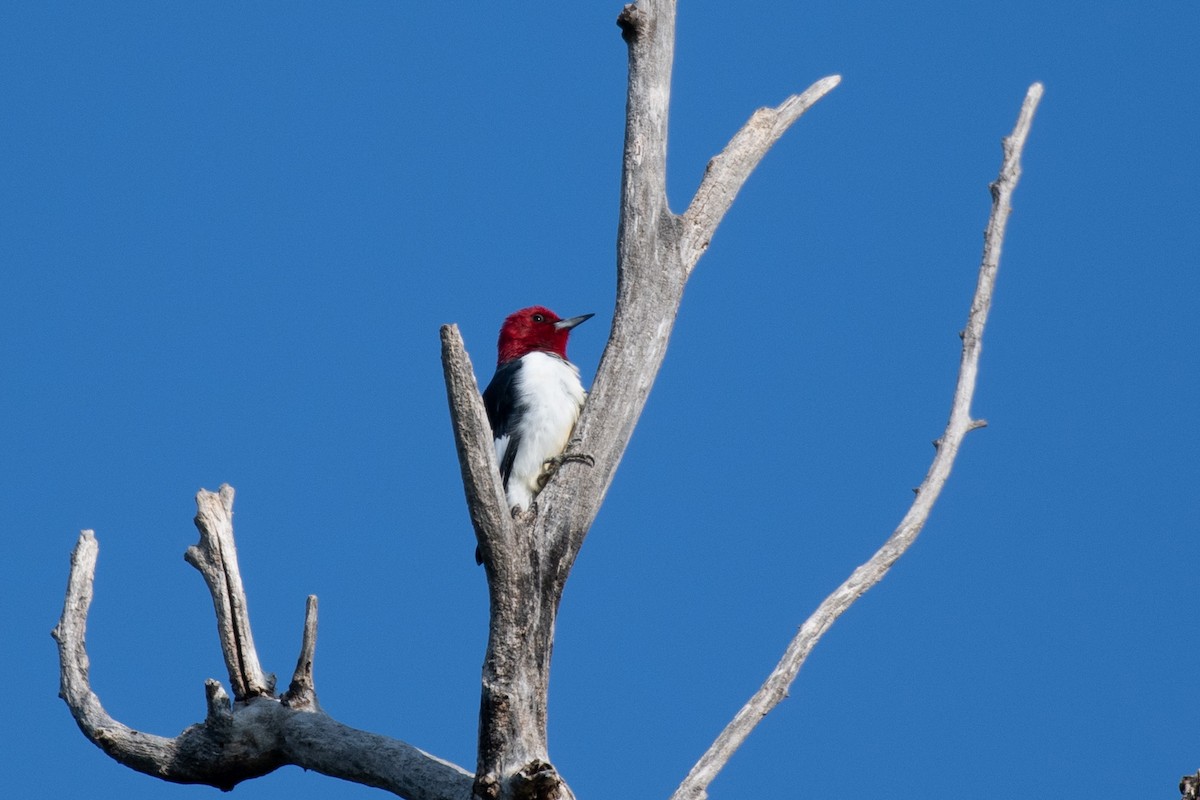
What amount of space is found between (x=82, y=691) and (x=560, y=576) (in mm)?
2084

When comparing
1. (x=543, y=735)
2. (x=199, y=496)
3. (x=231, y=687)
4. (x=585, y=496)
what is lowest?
(x=543, y=735)

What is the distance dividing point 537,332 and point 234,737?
A: 127 inches

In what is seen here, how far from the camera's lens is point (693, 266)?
17.5ft

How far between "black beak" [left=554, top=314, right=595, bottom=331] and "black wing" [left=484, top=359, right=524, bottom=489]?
0.38m

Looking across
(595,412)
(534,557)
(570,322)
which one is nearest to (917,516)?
(595,412)

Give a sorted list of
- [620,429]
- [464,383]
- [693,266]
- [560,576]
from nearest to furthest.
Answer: [464,383] < [560,576] < [620,429] < [693,266]

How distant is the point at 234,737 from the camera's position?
5.10m

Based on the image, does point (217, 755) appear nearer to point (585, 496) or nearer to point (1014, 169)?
point (585, 496)

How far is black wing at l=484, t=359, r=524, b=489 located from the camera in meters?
6.56

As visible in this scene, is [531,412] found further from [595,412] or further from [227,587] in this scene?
[227,587]

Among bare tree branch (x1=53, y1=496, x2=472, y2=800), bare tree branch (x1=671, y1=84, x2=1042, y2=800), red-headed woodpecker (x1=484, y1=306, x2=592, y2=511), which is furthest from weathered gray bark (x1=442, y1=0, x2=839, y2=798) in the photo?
red-headed woodpecker (x1=484, y1=306, x2=592, y2=511)

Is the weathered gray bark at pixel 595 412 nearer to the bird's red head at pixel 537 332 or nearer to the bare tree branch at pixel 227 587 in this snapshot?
the bare tree branch at pixel 227 587

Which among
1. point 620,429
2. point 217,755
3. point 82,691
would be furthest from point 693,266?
point 82,691

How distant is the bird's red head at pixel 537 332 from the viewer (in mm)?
7668
